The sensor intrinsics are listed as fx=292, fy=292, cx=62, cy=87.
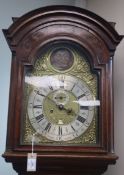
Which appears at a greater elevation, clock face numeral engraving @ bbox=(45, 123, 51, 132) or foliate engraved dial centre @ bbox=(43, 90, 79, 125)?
foliate engraved dial centre @ bbox=(43, 90, 79, 125)

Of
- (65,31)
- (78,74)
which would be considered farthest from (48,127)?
(65,31)

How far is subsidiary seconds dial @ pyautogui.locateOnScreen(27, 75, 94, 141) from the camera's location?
1.15 metres

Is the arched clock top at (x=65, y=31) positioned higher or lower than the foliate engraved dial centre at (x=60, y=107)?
higher

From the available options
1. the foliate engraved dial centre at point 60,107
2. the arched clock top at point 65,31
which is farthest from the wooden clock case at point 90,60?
the foliate engraved dial centre at point 60,107

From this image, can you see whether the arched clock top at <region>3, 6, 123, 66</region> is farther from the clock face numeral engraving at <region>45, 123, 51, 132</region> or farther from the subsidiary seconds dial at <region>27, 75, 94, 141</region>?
the clock face numeral engraving at <region>45, 123, 51, 132</region>

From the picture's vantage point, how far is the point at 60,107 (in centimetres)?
117

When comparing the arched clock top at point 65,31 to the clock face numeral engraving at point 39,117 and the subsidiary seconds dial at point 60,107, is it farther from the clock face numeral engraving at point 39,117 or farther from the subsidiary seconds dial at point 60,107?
the clock face numeral engraving at point 39,117

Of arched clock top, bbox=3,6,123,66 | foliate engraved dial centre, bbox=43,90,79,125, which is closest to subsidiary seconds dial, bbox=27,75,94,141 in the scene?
foliate engraved dial centre, bbox=43,90,79,125

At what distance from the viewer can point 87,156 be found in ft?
3.59

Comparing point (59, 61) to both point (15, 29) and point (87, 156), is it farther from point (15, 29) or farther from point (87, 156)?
point (87, 156)

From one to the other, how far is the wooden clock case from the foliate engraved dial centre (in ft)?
0.34

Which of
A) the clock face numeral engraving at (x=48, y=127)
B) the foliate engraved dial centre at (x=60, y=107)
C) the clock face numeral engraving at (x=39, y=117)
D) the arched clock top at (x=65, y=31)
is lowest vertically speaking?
the clock face numeral engraving at (x=48, y=127)

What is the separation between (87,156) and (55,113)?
0.21 metres

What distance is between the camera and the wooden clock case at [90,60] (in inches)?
43.3
